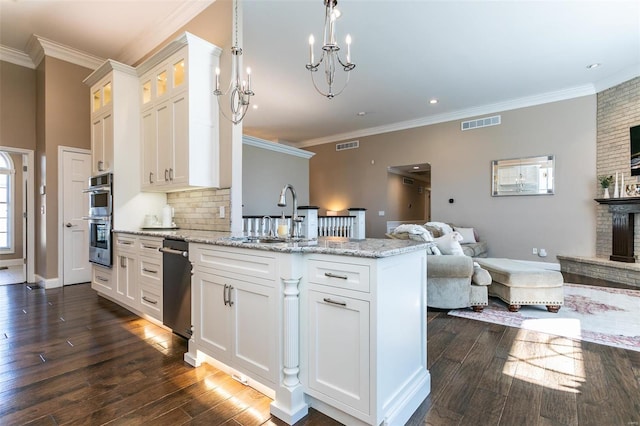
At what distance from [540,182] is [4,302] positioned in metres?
8.90

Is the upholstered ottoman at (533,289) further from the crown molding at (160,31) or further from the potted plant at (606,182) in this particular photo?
the crown molding at (160,31)

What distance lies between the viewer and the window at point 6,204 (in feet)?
22.0

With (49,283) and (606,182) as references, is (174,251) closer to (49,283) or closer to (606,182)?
(49,283)

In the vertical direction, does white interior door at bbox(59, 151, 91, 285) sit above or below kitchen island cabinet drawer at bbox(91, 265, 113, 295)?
above

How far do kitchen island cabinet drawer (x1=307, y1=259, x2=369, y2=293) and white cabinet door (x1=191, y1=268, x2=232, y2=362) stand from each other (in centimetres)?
70

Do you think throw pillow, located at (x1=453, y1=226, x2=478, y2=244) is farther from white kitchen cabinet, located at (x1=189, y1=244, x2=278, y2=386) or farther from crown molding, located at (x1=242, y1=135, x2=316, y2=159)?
white kitchen cabinet, located at (x1=189, y1=244, x2=278, y2=386)

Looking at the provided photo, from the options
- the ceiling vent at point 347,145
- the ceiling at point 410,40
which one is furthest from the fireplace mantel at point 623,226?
the ceiling vent at point 347,145

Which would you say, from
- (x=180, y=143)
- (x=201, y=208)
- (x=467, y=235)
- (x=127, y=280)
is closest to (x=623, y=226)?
(x=467, y=235)

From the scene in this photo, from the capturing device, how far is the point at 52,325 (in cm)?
309

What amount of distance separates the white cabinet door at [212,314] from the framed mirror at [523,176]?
648 centimetres

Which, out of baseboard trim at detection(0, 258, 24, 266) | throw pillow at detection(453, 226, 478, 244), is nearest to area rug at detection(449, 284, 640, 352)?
throw pillow at detection(453, 226, 478, 244)

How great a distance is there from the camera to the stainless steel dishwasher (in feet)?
8.07

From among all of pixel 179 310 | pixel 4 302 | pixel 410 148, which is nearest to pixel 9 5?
pixel 4 302

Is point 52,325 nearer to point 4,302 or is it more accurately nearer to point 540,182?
point 4,302
